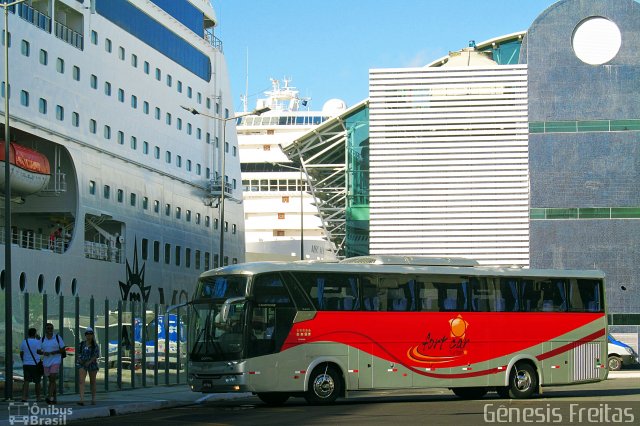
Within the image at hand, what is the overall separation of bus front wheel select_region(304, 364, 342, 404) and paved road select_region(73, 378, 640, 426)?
1.18 ft

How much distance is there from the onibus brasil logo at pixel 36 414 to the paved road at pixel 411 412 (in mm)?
547

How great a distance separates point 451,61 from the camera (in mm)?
56906

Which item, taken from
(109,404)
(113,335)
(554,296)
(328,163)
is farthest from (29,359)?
(328,163)

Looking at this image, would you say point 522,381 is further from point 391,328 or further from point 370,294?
point 370,294

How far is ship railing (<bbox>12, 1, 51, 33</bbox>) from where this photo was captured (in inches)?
1465

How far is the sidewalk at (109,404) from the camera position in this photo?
18531 mm

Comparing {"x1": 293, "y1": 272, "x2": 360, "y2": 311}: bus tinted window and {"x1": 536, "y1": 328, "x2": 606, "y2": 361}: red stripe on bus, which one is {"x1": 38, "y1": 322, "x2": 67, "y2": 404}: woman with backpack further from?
{"x1": 536, "y1": 328, "x2": 606, "y2": 361}: red stripe on bus

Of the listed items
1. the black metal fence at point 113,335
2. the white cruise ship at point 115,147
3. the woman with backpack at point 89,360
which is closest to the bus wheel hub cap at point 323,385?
the woman with backpack at point 89,360

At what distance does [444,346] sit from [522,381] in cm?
220

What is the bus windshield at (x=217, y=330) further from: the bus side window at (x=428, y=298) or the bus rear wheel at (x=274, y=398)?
the bus side window at (x=428, y=298)

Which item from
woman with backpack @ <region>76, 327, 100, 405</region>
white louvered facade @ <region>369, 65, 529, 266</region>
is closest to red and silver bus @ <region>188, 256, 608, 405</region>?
woman with backpack @ <region>76, 327, 100, 405</region>

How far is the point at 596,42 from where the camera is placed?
50781 millimetres

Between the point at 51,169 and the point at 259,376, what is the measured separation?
21808mm


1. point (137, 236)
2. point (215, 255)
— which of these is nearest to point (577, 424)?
point (137, 236)
